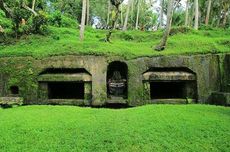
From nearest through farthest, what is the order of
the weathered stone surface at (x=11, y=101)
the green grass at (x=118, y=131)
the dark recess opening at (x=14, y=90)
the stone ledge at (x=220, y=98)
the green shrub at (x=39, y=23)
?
the green grass at (x=118, y=131)
the stone ledge at (x=220, y=98)
the weathered stone surface at (x=11, y=101)
the dark recess opening at (x=14, y=90)
the green shrub at (x=39, y=23)

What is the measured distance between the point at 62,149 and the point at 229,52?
26.9ft

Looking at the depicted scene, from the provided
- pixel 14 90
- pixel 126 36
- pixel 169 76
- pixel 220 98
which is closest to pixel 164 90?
pixel 169 76

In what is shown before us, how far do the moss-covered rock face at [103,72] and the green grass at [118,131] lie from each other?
239 centimetres

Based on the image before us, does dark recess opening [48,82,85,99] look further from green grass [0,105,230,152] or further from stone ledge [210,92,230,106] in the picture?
stone ledge [210,92,230,106]

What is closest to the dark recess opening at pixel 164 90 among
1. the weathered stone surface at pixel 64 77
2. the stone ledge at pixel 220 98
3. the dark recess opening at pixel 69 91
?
the stone ledge at pixel 220 98

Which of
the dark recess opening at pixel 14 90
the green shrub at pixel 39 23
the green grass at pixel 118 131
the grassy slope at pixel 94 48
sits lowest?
the green grass at pixel 118 131

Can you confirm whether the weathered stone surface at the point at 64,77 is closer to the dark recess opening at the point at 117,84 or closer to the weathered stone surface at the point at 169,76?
the dark recess opening at the point at 117,84

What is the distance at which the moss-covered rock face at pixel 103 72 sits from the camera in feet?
38.9

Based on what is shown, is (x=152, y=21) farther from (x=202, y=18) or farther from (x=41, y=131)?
(x=41, y=131)

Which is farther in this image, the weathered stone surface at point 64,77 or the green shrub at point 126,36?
the green shrub at point 126,36

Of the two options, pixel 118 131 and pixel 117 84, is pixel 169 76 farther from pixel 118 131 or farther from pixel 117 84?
pixel 118 131

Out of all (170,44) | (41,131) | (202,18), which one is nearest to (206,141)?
(41,131)

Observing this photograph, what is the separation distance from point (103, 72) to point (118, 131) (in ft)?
14.9

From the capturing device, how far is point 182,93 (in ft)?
41.9
